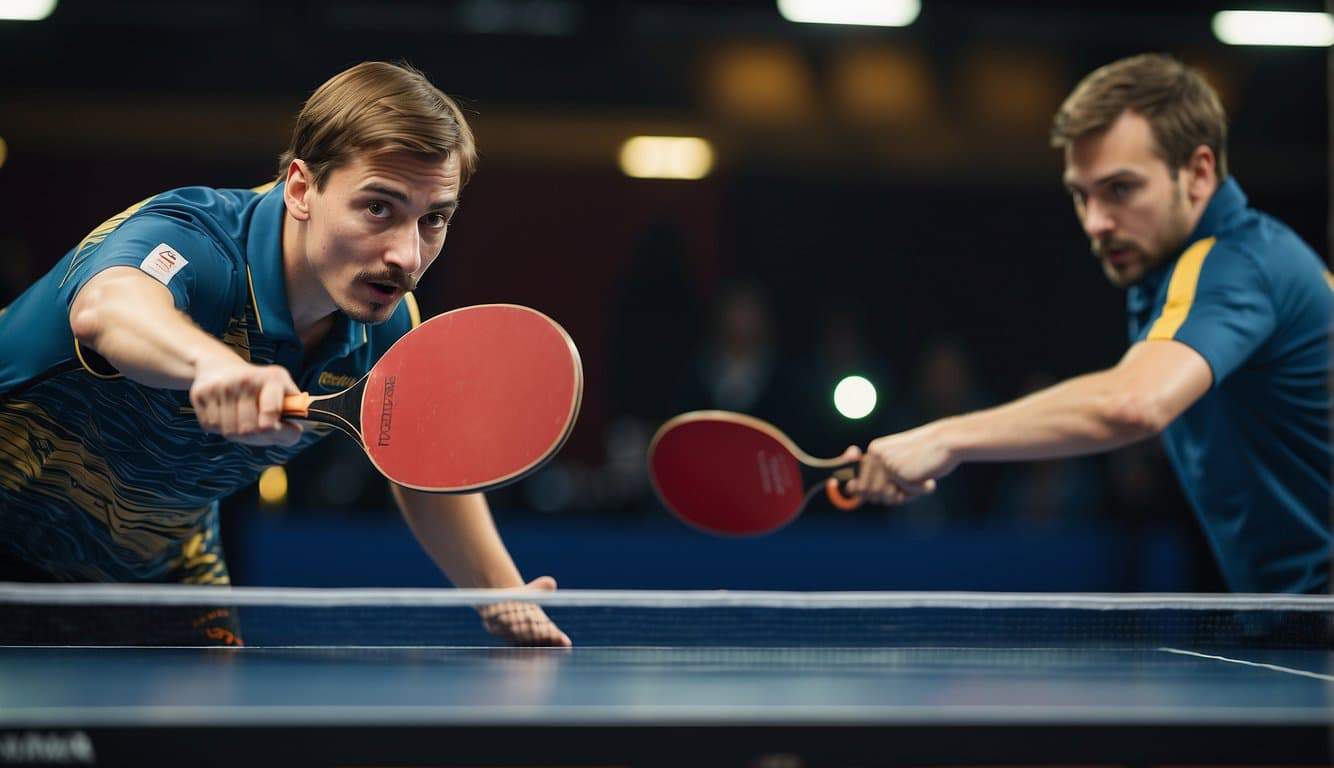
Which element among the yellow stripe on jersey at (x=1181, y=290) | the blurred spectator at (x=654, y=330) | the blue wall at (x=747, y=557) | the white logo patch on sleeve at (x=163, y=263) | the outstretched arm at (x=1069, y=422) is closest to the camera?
the white logo patch on sleeve at (x=163, y=263)

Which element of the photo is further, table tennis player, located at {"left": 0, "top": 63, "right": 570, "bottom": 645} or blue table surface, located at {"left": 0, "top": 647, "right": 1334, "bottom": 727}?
table tennis player, located at {"left": 0, "top": 63, "right": 570, "bottom": 645}

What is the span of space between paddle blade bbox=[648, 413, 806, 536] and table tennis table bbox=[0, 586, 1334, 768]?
82cm

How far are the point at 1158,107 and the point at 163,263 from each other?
1975mm

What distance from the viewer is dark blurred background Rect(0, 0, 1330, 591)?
558 cm

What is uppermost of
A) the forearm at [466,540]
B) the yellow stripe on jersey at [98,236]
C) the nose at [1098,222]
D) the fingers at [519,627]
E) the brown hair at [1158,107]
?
the brown hair at [1158,107]

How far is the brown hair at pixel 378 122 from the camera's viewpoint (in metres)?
2.21

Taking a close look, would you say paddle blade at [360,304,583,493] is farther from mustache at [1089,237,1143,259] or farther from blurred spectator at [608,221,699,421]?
blurred spectator at [608,221,699,421]

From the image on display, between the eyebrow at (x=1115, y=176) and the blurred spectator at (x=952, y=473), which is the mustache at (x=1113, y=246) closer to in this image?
the eyebrow at (x=1115, y=176)

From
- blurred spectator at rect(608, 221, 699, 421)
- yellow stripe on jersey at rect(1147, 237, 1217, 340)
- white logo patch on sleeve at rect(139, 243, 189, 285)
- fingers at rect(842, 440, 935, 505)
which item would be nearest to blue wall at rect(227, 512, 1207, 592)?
blurred spectator at rect(608, 221, 699, 421)

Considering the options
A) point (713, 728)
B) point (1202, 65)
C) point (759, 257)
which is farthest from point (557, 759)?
point (759, 257)

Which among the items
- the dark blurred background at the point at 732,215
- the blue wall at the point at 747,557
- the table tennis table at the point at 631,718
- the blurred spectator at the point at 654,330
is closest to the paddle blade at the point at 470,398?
the table tennis table at the point at 631,718

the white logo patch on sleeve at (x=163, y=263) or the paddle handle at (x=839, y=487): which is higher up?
the white logo patch on sleeve at (x=163, y=263)

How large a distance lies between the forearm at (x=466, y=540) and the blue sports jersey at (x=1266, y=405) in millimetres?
1292

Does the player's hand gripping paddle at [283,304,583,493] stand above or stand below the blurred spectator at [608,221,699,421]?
below
